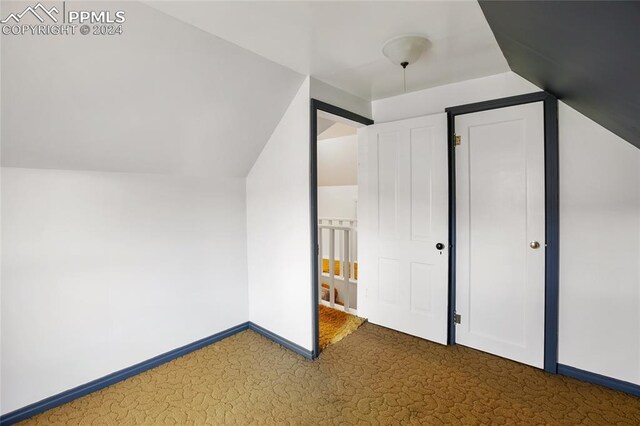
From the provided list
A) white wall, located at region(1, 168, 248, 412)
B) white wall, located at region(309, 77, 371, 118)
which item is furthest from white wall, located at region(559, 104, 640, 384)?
white wall, located at region(1, 168, 248, 412)

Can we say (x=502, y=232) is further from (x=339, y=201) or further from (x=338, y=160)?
(x=339, y=201)

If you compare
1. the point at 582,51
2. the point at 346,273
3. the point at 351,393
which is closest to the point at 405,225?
the point at 346,273

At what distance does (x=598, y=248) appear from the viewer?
2160 millimetres

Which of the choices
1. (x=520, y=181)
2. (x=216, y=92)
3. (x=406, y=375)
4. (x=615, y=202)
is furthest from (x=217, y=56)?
(x=615, y=202)

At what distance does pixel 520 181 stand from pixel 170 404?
9.69ft

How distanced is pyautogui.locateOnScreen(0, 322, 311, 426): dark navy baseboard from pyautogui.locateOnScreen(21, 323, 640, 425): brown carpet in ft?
0.16

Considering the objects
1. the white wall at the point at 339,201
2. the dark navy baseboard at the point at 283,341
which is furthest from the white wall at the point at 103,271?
the white wall at the point at 339,201

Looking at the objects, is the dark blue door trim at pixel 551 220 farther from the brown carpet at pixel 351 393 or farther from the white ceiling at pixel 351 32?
the white ceiling at pixel 351 32

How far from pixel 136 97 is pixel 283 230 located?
4.75 ft

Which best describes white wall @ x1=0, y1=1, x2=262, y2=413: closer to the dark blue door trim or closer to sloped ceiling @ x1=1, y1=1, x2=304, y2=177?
sloped ceiling @ x1=1, y1=1, x2=304, y2=177

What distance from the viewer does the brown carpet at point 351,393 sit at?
1916mm

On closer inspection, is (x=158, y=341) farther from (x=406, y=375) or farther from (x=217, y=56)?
(x=217, y=56)

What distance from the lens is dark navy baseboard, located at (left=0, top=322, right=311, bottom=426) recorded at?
1915 millimetres

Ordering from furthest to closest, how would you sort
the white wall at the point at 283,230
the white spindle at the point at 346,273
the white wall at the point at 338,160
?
the white wall at the point at 338,160
the white spindle at the point at 346,273
the white wall at the point at 283,230
